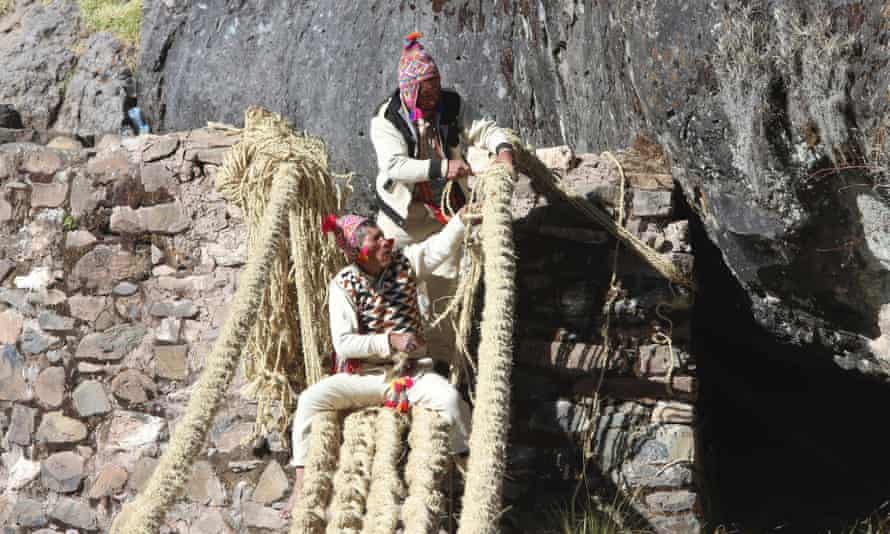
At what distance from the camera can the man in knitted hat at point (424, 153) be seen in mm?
4629

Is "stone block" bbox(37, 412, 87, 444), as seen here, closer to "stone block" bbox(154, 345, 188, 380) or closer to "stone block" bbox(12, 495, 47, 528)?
"stone block" bbox(12, 495, 47, 528)

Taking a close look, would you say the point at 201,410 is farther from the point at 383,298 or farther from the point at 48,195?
the point at 48,195

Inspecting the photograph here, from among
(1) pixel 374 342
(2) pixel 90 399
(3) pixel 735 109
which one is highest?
(3) pixel 735 109

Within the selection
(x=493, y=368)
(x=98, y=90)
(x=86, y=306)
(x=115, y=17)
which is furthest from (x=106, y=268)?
(x=115, y=17)

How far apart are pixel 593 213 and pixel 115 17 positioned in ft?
19.9

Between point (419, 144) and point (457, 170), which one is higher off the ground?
point (419, 144)

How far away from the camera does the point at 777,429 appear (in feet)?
22.3

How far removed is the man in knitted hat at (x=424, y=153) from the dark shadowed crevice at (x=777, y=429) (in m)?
1.52

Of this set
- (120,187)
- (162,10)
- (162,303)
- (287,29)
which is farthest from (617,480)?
(162,10)

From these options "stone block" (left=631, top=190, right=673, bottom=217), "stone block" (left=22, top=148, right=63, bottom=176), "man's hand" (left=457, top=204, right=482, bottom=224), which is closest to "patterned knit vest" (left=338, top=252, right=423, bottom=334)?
"man's hand" (left=457, top=204, right=482, bottom=224)

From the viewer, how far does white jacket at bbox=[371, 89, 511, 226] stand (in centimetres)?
459

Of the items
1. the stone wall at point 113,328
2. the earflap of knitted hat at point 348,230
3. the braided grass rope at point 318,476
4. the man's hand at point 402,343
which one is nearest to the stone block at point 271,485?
the stone wall at point 113,328

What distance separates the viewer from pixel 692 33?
185 inches

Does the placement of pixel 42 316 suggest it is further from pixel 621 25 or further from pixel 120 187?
pixel 621 25
